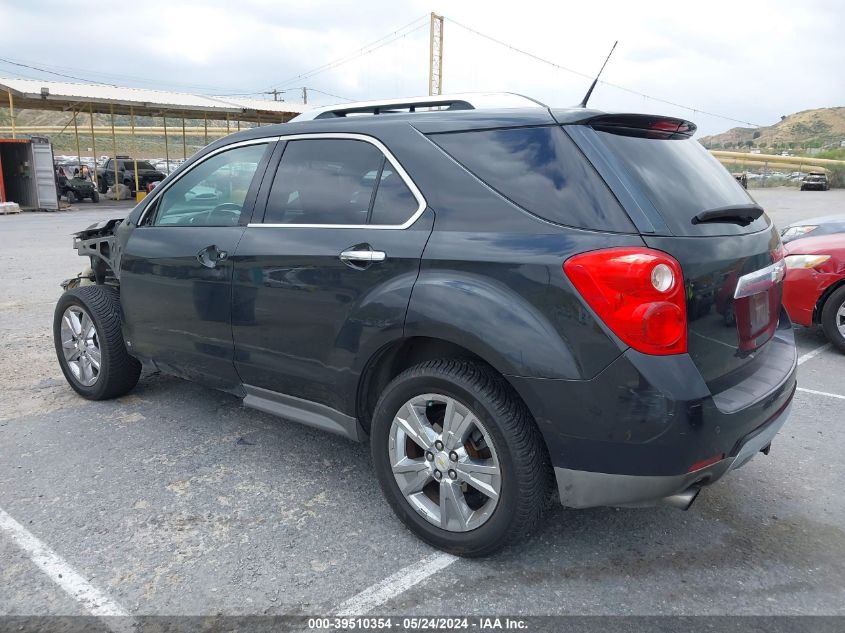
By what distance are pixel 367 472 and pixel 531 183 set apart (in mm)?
1801

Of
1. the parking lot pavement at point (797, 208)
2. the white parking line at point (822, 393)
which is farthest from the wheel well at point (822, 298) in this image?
the parking lot pavement at point (797, 208)

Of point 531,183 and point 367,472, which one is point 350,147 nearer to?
point 531,183

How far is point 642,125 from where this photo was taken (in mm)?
2760

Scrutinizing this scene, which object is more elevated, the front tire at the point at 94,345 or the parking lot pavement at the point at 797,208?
the front tire at the point at 94,345

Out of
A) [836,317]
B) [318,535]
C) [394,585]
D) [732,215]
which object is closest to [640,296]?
[732,215]

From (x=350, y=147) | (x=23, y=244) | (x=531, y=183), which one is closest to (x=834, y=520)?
(x=531, y=183)

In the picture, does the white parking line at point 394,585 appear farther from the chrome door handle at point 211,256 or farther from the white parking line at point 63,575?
the chrome door handle at point 211,256

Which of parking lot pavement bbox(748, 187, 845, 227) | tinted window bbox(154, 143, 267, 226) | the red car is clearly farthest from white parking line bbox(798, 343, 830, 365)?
parking lot pavement bbox(748, 187, 845, 227)

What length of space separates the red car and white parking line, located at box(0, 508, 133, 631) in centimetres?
597

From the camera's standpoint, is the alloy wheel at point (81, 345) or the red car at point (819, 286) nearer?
the alloy wheel at point (81, 345)

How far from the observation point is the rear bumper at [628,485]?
238 centimetres

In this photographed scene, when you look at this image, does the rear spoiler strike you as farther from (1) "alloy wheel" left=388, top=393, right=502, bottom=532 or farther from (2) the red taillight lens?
(1) "alloy wheel" left=388, top=393, right=502, bottom=532

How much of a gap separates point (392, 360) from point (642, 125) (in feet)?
4.70

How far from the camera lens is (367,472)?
11.7ft
